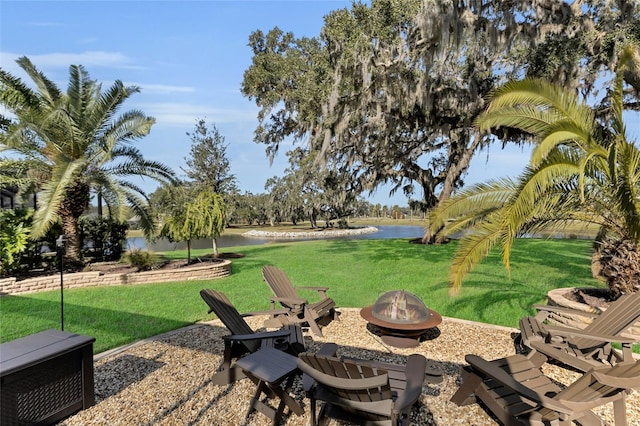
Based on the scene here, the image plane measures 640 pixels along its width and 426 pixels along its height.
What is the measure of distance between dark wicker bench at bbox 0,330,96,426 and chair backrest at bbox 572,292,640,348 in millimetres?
5204

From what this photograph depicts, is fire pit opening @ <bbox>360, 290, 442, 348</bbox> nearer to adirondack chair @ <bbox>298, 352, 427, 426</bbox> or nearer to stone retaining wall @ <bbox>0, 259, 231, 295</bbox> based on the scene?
adirondack chair @ <bbox>298, 352, 427, 426</bbox>

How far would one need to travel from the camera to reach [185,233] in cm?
1053

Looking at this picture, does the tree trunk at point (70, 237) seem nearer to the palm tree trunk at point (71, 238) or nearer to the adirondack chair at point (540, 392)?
the palm tree trunk at point (71, 238)

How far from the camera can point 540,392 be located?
2889 millimetres

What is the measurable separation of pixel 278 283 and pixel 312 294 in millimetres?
2460

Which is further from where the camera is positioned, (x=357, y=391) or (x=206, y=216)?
(x=206, y=216)

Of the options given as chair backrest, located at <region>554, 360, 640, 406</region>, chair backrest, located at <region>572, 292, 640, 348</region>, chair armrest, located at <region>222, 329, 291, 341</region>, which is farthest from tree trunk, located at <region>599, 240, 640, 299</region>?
chair armrest, located at <region>222, 329, 291, 341</region>

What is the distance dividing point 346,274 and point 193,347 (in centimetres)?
590

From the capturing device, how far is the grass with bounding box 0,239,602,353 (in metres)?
Result: 5.65

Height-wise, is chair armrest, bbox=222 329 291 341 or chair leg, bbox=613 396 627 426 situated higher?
chair armrest, bbox=222 329 291 341

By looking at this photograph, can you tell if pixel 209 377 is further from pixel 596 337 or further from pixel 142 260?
pixel 142 260

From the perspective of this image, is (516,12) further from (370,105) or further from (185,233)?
(185,233)

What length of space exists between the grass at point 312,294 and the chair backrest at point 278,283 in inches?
45.3

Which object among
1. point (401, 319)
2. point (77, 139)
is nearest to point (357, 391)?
point (401, 319)
